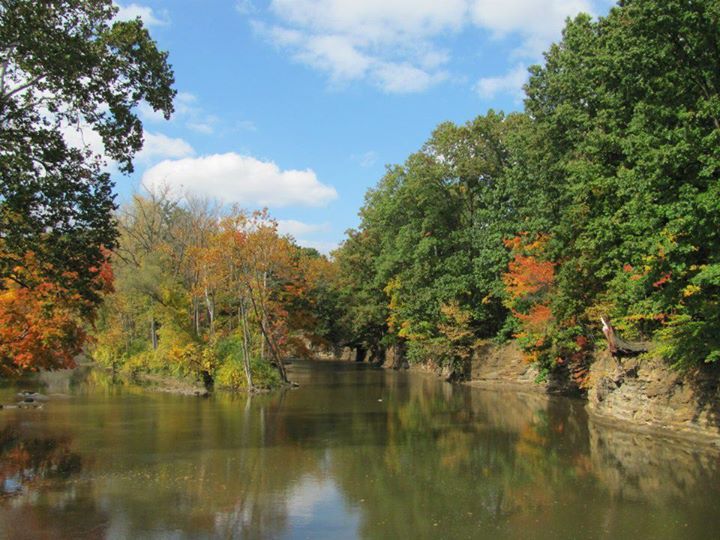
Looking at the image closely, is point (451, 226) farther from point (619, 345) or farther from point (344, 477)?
point (344, 477)

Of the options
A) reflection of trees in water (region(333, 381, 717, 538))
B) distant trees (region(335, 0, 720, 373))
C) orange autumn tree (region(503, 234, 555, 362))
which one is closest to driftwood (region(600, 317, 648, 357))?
distant trees (region(335, 0, 720, 373))

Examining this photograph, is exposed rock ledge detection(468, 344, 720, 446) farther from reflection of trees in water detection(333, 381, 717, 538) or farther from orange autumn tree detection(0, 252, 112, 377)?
orange autumn tree detection(0, 252, 112, 377)

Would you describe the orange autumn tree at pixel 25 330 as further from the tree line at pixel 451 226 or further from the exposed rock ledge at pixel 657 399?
the exposed rock ledge at pixel 657 399

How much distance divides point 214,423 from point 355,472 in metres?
9.55

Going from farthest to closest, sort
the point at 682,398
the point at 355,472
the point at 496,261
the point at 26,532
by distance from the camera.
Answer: the point at 496,261, the point at 682,398, the point at 355,472, the point at 26,532

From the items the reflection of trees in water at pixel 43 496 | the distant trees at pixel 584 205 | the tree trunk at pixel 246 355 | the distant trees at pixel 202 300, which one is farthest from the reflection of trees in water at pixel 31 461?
the distant trees at pixel 584 205

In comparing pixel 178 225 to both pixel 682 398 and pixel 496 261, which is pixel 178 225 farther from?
pixel 682 398

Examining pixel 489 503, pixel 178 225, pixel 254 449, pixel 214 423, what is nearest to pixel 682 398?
pixel 489 503

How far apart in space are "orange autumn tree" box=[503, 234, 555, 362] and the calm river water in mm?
4533

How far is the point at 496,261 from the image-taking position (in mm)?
37281

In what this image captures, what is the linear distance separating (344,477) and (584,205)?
1443 cm

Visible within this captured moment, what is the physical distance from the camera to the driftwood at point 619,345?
21438 millimetres

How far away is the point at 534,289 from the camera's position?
29.9m

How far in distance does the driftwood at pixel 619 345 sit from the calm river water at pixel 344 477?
9.60 feet
